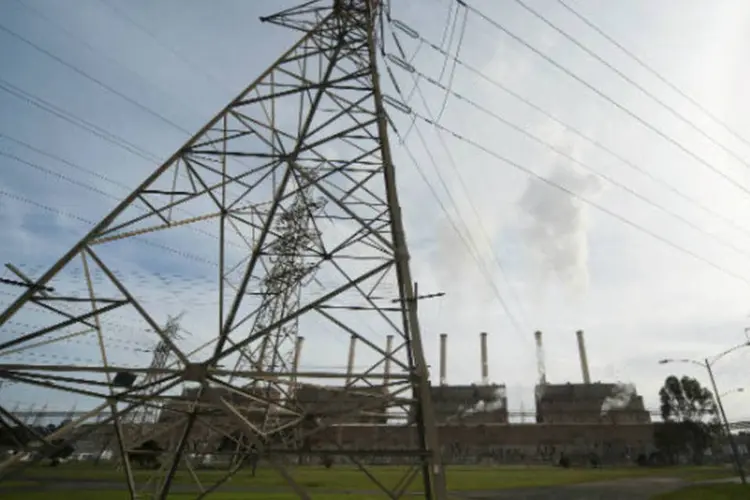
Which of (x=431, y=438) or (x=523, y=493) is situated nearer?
(x=431, y=438)

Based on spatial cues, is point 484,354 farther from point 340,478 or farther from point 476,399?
point 340,478

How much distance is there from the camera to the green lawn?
1794 cm

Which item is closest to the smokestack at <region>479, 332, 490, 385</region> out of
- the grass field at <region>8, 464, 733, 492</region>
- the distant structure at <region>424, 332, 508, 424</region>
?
the distant structure at <region>424, 332, 508, 424</region>

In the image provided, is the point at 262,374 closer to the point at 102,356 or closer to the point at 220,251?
the point at 220,251

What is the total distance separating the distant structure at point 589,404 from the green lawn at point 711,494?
59.4 metres

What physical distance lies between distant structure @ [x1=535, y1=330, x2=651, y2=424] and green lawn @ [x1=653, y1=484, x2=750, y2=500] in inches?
2339

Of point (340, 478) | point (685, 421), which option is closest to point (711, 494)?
point (340, 478)

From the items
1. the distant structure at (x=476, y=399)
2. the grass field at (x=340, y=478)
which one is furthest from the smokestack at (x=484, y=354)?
the grass field at (x=340, y=478)

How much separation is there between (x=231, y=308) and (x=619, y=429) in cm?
7955

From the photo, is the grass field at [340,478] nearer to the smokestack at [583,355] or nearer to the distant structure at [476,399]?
the distant structure at [476,399]

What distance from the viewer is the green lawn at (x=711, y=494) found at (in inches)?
706

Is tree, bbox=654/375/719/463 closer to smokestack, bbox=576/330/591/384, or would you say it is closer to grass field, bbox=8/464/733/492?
smokestack, bbox=576/330/591/384

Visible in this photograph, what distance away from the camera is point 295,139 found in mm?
8766

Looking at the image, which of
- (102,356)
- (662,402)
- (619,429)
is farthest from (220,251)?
(662,402)
